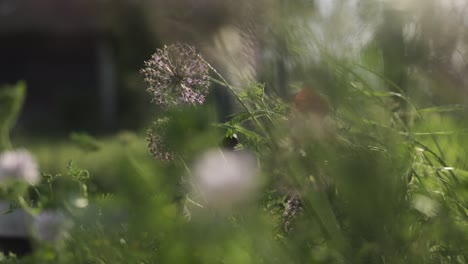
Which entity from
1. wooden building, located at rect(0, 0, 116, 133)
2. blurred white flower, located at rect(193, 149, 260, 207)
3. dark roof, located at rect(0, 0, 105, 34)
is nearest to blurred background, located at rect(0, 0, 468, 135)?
blurred white flower, located at rect(193, 149, 260, 207)

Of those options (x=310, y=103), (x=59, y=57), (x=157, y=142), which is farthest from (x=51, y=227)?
(x=59, y=57)

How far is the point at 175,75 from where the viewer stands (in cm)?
103

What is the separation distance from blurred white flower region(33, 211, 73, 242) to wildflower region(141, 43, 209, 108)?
24cm

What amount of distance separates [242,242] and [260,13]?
247 mm

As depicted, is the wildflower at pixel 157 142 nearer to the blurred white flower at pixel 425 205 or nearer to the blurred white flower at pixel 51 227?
the blurred white flower at pixel 51 227

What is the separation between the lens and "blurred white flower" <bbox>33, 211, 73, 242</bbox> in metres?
0.79

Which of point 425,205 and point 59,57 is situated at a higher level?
point 425,205

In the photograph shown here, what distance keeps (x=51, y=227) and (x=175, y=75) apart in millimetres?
299

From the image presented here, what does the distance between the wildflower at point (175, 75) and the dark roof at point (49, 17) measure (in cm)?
1666

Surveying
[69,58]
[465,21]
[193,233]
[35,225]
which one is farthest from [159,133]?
[69,58]

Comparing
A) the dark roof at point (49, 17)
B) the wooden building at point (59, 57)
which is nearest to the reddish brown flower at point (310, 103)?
the wooden building at point (59, 57)

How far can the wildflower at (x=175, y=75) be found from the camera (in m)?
1.01

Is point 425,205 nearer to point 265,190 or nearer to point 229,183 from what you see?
point 265,190

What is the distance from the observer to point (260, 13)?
0.84 m
